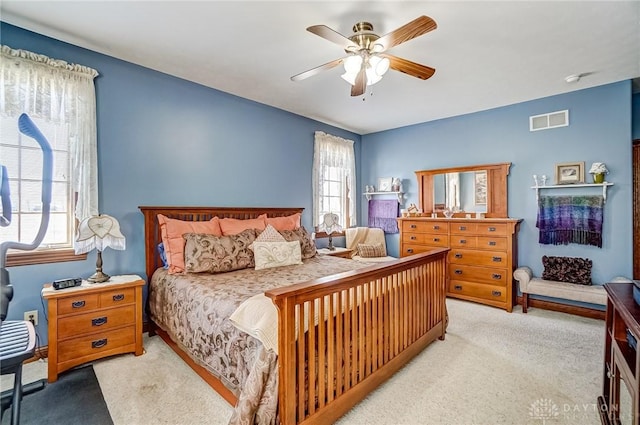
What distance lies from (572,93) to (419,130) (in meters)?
1.98

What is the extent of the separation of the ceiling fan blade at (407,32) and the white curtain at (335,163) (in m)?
2.72

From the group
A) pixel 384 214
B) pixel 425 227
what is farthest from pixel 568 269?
pixel 384 214

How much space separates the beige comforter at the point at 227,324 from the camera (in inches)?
61.0

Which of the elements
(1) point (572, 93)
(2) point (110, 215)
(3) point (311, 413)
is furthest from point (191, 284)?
(1) point (572, 93)

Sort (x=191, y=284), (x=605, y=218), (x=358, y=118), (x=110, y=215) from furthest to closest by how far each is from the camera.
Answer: (x=358, y=118), (x=605, y=218), (x=110, y=215), (x=191, y=284)

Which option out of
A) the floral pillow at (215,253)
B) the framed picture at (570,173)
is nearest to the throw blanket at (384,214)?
the framed picture at (570,173)

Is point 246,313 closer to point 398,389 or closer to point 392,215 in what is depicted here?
point 398,389

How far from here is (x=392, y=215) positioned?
5379 mm

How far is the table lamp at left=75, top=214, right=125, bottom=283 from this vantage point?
251cm

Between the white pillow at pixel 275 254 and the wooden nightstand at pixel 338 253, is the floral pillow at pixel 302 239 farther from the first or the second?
the wooden nightstand at pixel 338 253

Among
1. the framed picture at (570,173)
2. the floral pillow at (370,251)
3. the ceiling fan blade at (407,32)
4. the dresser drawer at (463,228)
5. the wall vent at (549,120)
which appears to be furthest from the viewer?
the floral pillow at (370,251)

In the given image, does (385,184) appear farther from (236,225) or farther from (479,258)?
(236,225)

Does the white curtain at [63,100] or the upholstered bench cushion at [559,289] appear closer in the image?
the white curtain at [63,100]

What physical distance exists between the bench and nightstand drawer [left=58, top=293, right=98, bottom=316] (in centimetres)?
451
